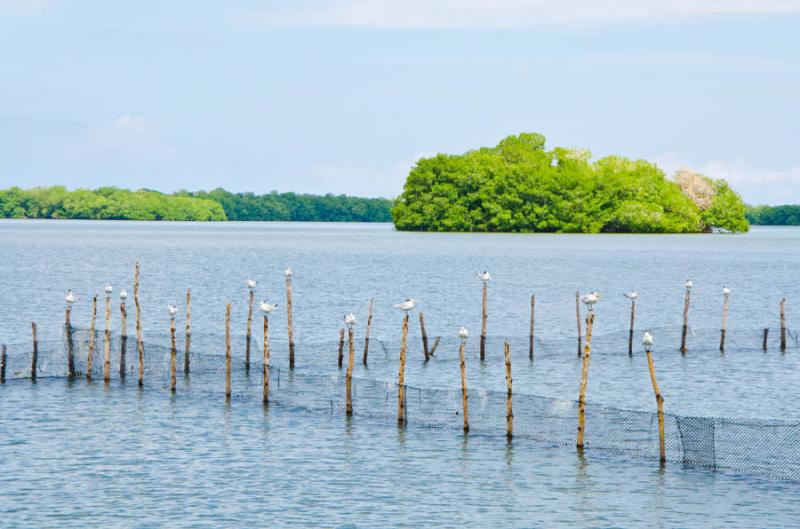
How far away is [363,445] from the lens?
1462 inches

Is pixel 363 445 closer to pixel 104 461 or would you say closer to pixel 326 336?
pixel 104 461

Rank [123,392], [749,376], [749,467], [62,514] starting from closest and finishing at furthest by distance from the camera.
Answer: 1. [62,514]
2. [749,467]
3. [123,392]
4. [749,376]

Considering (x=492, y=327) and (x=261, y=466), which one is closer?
(x=261, y=466)

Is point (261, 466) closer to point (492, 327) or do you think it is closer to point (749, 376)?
point (749, 376)

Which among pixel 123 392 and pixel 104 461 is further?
pixel 123 392

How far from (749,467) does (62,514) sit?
1734 cm

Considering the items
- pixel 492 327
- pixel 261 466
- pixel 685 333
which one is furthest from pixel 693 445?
pixel 492 327

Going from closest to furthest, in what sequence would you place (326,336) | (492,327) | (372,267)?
1. (326,336)
2. (492,327)
3. (372,267)

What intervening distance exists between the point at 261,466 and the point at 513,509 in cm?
750

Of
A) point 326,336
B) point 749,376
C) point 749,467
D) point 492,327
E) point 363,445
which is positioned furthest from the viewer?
point 492,327

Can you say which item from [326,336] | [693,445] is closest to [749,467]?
[693,445]

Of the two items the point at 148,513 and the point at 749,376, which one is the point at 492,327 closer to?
the point at 749,376

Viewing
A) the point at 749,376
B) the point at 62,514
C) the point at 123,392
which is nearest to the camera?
the point at 62,514

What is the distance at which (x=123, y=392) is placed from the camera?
147 ft
